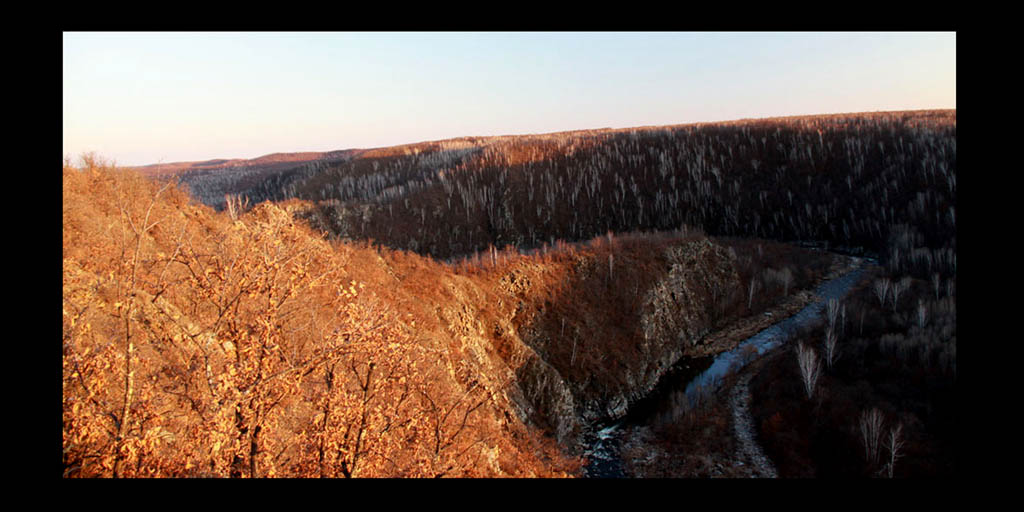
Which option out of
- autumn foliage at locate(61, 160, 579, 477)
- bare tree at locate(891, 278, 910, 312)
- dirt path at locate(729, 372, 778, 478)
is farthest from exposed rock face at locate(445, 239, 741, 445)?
bare tree at locate(891, 278, 910, 312)

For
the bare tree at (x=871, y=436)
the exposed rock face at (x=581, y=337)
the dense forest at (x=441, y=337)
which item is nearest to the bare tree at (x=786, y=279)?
the dense forest at (x=441, y=337)

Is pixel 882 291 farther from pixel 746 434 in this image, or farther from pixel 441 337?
pixel 441 337

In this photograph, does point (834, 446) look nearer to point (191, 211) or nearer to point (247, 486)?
point (247, 486)

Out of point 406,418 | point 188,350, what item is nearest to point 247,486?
point 188,350

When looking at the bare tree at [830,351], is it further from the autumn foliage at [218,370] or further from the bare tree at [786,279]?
the autumn foliage at [218,370]

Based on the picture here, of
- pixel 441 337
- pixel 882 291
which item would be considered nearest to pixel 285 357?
pixel 441 337
